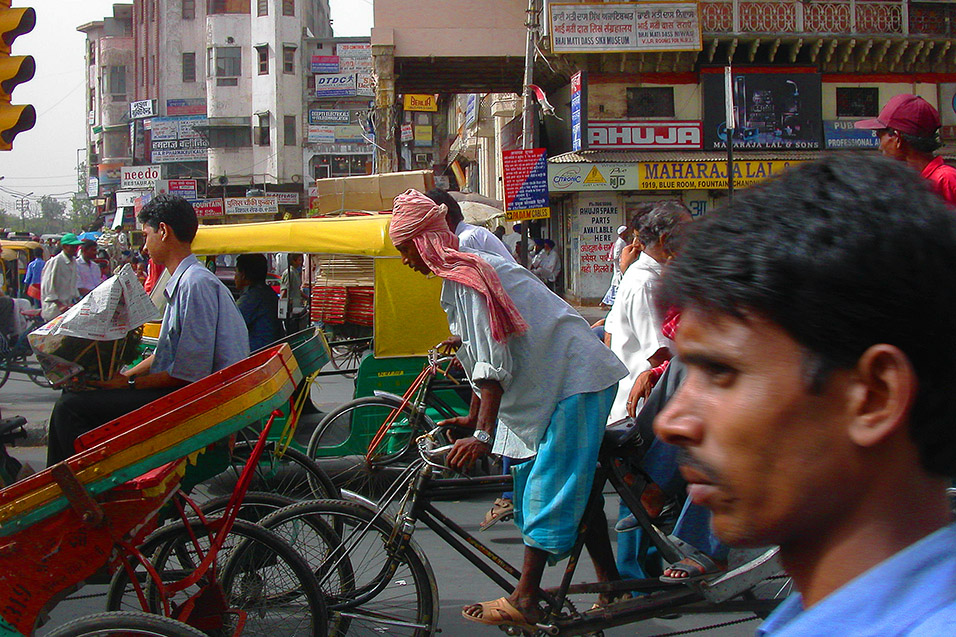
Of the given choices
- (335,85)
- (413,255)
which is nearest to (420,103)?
(335,85)

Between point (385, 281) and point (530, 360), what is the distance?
3308mm

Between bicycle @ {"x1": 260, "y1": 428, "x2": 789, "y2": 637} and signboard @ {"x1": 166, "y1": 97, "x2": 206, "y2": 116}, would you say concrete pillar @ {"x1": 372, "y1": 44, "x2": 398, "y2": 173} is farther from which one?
signboard @ {"x1": 166, "y1": 97, "x2": 206, "y2": 116}

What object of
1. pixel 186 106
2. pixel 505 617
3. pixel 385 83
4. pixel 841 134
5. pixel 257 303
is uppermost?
pixel 186 106

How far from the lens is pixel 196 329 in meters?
3.89

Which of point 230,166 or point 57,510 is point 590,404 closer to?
point 57,510

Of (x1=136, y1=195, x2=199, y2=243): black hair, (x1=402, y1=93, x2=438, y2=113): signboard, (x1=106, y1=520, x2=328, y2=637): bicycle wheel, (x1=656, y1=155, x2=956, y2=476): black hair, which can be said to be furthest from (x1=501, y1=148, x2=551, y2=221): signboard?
(x1=402, y1=93, x2=438, y2=113): signboard

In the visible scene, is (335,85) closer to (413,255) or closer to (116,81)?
(116,81)

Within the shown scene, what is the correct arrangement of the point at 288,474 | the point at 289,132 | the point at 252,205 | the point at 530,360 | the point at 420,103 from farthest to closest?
the point at 289,132 < the point at 252,205 < the point at 420,103 < the point at 288,474 < the point at 530,360

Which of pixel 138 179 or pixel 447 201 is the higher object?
pixel 138 179

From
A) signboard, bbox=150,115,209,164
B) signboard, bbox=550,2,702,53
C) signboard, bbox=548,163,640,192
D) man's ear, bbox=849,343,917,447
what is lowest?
man's ear, bbox=849,343,917,447

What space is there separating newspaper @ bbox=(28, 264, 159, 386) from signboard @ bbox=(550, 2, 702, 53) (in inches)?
824

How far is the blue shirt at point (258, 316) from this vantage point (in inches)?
264

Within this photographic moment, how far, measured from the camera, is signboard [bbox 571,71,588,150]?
2288cm

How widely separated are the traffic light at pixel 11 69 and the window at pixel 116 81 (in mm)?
71745
